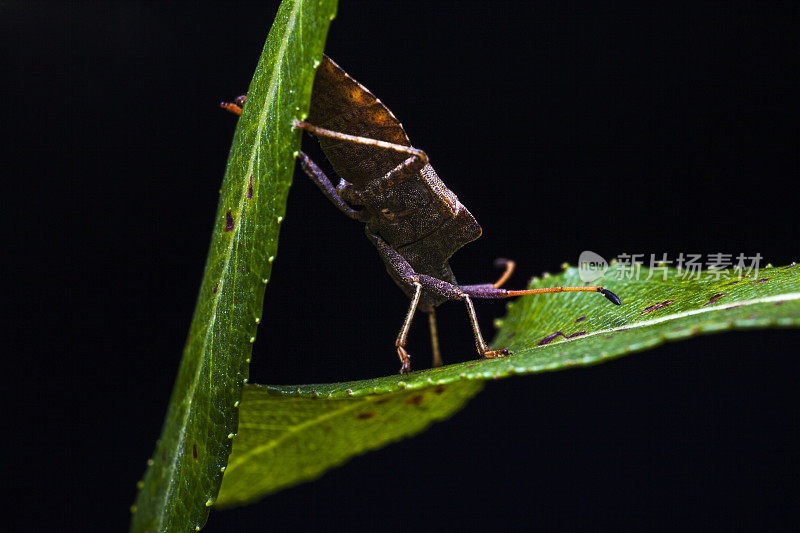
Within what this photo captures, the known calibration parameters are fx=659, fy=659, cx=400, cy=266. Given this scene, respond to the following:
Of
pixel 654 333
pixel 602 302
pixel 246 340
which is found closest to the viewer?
pixel 654 333

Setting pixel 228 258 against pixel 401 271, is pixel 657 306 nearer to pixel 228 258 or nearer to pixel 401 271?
pixel 401 271

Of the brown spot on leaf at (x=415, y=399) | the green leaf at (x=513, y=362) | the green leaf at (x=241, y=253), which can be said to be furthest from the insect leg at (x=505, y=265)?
the green leaf at (x=241, y=253)

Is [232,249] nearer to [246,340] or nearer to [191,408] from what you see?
[246,340]

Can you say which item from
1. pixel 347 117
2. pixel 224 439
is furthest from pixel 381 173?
pixel 224 439

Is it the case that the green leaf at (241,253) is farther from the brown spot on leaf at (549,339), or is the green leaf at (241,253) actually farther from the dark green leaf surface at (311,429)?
the brown spot on leaf at (549,339)

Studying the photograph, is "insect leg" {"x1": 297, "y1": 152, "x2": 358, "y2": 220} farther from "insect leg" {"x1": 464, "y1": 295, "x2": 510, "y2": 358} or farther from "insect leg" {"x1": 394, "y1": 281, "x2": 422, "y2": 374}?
"insect leg" {"x1": 464, "y1": 295, "x2": 510, "y2": 358}

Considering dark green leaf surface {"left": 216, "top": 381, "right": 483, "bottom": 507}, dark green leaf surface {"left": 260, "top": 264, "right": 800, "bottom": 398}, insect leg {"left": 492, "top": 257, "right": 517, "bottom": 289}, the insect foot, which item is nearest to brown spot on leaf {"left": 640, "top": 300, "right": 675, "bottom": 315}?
dark green leaf surface {"left": 260, "top": 264, "right": 800, "bottom": 398}

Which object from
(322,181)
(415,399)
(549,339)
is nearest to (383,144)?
(322,181)
